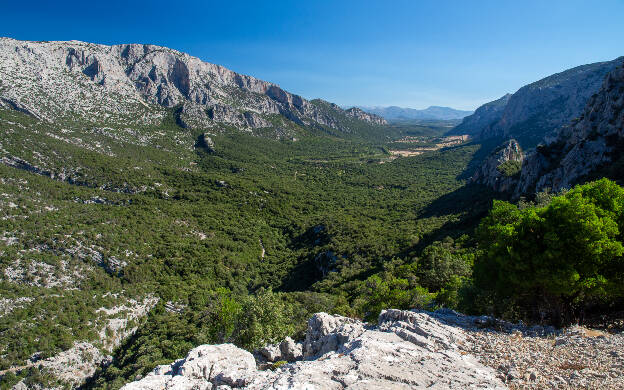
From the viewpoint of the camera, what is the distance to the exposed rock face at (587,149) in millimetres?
44781

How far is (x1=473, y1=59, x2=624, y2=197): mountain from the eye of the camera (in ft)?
144

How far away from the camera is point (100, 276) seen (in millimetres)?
48969

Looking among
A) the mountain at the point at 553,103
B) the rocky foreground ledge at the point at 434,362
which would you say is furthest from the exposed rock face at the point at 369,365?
the mountain at the point at 553,103

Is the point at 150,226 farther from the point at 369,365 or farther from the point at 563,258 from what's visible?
the point at 563,258

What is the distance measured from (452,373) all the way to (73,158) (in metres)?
111

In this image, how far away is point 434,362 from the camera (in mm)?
11008

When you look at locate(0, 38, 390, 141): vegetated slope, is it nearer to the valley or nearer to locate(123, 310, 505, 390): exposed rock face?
the valley

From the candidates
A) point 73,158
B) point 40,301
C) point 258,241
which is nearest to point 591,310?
point 40,301

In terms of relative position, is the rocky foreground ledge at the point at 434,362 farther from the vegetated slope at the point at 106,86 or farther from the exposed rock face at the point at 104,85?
the exposed rock face at the point at 104,85

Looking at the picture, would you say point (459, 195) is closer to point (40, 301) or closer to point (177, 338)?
point (177, 338)

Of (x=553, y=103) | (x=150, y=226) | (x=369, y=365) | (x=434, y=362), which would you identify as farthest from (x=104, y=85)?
(x=553, y=103)

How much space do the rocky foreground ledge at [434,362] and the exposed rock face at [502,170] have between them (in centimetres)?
6414

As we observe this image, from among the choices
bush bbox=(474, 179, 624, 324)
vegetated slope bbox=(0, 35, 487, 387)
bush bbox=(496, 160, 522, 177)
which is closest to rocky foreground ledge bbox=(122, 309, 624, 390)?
bush bbox=(474, 179, 624, 324)

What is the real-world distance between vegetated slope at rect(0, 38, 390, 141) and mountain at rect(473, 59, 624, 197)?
157 metres
